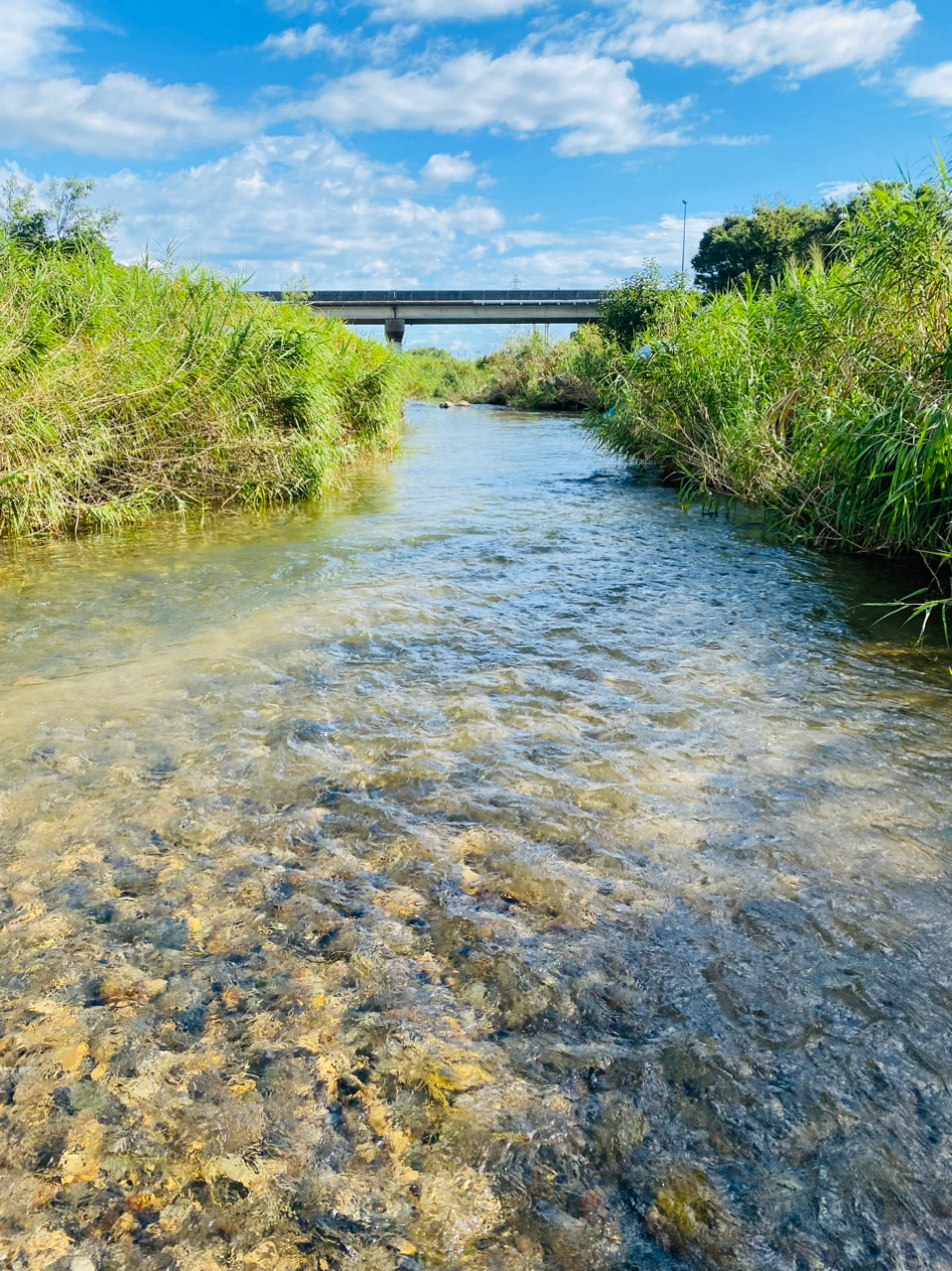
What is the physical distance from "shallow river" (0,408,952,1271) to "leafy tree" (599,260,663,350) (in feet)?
64.0

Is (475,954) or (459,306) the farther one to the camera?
(459,306)

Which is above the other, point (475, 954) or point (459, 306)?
point (459, 306)

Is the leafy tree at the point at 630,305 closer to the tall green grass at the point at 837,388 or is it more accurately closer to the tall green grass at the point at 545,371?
the tall green grass at the point at 545,371

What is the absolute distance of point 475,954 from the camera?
2463mm

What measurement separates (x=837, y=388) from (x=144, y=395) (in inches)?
274

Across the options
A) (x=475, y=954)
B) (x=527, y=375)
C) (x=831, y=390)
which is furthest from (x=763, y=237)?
(x=475, y=954)

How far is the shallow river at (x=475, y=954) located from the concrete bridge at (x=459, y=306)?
5579cm

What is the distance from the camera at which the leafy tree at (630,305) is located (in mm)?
22734

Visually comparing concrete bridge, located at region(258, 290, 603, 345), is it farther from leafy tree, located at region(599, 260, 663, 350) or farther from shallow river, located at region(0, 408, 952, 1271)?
shallow river, located at region(0, 408, 952, 1271)

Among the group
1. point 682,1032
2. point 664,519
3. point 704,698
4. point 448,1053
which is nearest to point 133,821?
point 448,1053

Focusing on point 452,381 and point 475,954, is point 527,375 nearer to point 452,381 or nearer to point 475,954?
point 452,381

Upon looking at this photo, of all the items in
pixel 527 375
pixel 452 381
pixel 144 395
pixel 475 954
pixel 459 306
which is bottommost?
pixel 475 954

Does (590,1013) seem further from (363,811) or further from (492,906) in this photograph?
(363,811)

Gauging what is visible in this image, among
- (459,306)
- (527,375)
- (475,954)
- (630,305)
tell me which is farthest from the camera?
(459,306)
